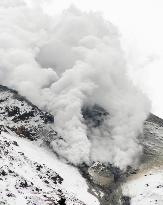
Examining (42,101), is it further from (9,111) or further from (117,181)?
(117,181)

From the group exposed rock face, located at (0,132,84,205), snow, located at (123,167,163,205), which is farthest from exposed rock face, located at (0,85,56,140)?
snow, located at (123,167,163,205)

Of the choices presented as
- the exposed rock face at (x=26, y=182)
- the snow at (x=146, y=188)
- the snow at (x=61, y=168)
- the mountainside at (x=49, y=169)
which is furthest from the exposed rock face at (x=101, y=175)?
the exposed rock face at (x=26, y=182)

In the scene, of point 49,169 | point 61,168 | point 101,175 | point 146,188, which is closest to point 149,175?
point 146,188

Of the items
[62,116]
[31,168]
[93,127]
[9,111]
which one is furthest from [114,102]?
[31,168]

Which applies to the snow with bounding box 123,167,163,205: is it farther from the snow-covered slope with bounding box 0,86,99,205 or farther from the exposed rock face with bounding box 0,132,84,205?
the exposed rock face with bounding box 0,132,84,205

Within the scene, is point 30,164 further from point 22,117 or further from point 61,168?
point 22,117

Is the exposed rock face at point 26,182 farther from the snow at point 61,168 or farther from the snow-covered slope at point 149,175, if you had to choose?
the snow-covered slope at point 149,175

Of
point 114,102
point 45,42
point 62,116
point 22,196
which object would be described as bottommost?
point 22,196
